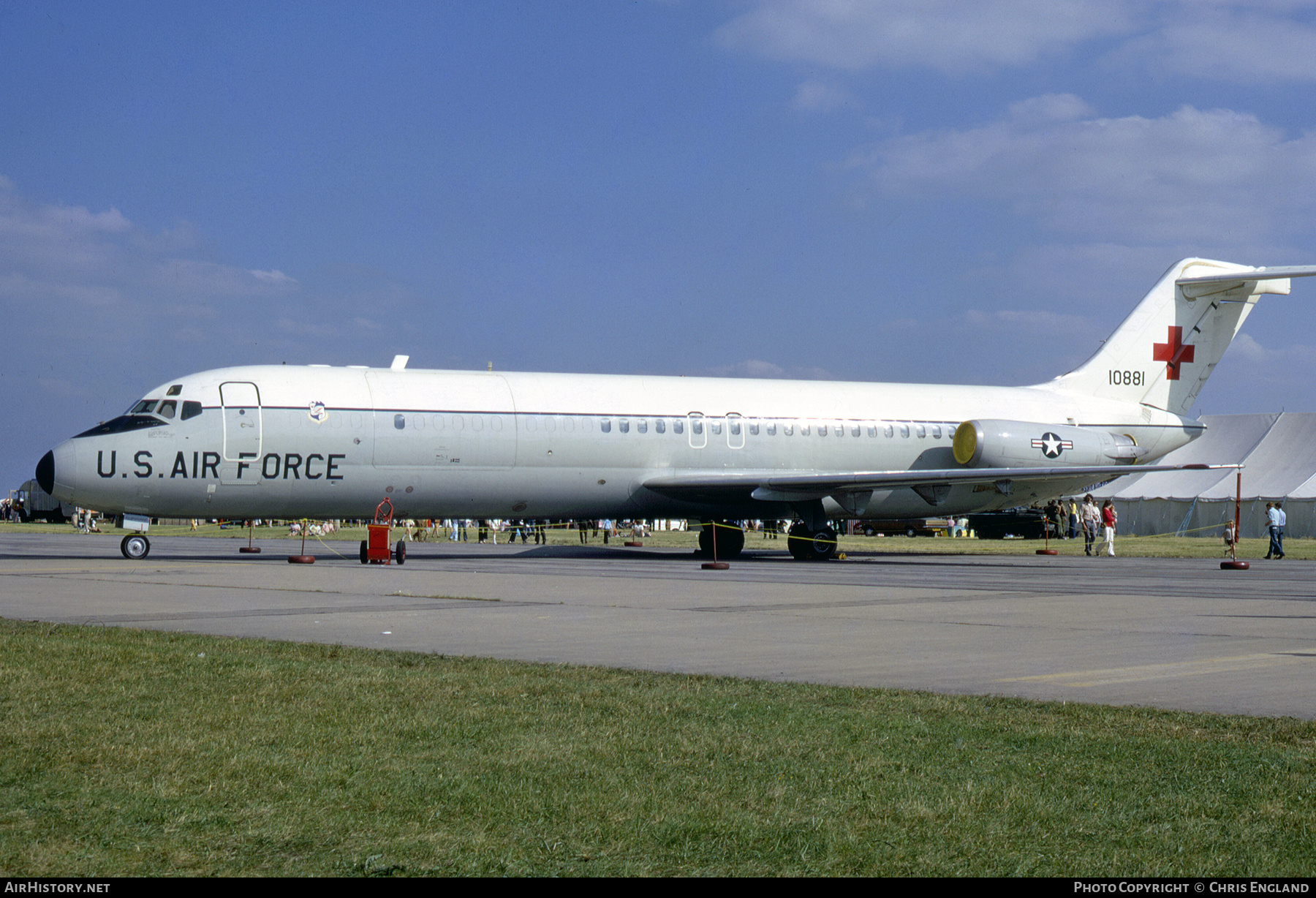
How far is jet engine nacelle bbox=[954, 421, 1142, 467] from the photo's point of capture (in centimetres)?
3064

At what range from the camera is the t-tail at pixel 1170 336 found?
33938 millimetres

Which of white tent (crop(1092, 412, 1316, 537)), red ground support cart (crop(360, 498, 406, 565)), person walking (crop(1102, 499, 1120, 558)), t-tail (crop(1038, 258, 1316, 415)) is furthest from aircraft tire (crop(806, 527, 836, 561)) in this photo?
white tent (crop(1092, 412, 1316, 537))

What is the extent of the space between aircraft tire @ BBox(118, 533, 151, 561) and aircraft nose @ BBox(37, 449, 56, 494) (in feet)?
6.82

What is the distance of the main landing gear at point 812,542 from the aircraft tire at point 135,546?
14.0 metres

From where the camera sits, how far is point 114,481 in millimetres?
24297

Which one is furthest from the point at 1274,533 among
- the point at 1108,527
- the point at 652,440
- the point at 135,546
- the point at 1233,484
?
the point at 135,546

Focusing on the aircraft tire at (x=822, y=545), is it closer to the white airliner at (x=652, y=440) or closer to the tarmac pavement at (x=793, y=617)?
the white airliner at (x=652, y=440)

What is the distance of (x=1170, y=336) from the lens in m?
34.0

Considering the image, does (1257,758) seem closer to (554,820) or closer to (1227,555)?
(554,820)

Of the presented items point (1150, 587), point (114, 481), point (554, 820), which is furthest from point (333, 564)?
point (554, 820)

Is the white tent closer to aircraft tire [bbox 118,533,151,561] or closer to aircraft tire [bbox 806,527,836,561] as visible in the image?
aircraft tire [bbox 806,527,836,561]

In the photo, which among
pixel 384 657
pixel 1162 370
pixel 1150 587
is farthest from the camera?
pixel 1162 370

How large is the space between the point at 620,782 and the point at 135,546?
75.4ft

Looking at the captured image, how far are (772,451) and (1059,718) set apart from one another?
2286cm
